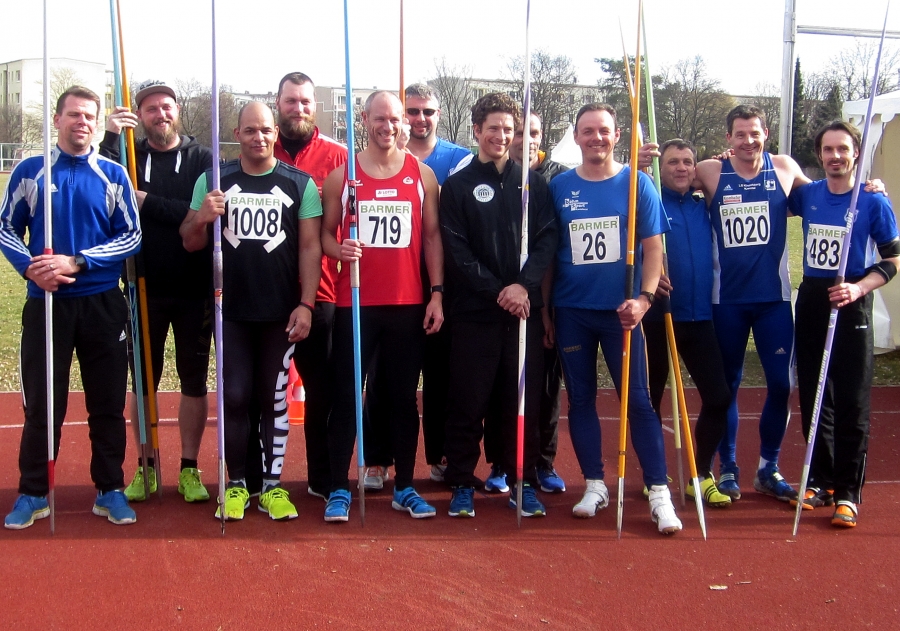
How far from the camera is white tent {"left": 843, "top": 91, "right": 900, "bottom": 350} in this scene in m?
7.63

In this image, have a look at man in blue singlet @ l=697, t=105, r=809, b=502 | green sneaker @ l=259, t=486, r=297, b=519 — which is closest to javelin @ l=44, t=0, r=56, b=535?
green sneaker @ l=259, t=486, r=297, b=519

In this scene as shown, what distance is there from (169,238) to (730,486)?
10.3ft

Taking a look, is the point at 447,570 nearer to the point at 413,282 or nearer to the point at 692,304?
the point at 413,282

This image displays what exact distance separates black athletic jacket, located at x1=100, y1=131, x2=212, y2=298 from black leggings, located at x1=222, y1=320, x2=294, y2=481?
393 mm

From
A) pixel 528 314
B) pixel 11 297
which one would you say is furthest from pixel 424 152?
pixel 11 297

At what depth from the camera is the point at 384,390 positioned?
4828 mm

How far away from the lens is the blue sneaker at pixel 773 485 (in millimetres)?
4605

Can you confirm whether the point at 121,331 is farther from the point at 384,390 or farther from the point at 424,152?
the point at 424,152

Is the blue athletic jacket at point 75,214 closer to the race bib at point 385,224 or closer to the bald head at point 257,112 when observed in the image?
the bald head at point 257,112

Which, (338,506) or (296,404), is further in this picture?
(296,404)

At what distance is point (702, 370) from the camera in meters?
4.50

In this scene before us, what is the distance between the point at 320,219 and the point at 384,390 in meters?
1.06

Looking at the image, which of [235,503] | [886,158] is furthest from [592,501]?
[886,158]

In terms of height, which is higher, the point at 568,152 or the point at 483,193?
the point at 568,152
